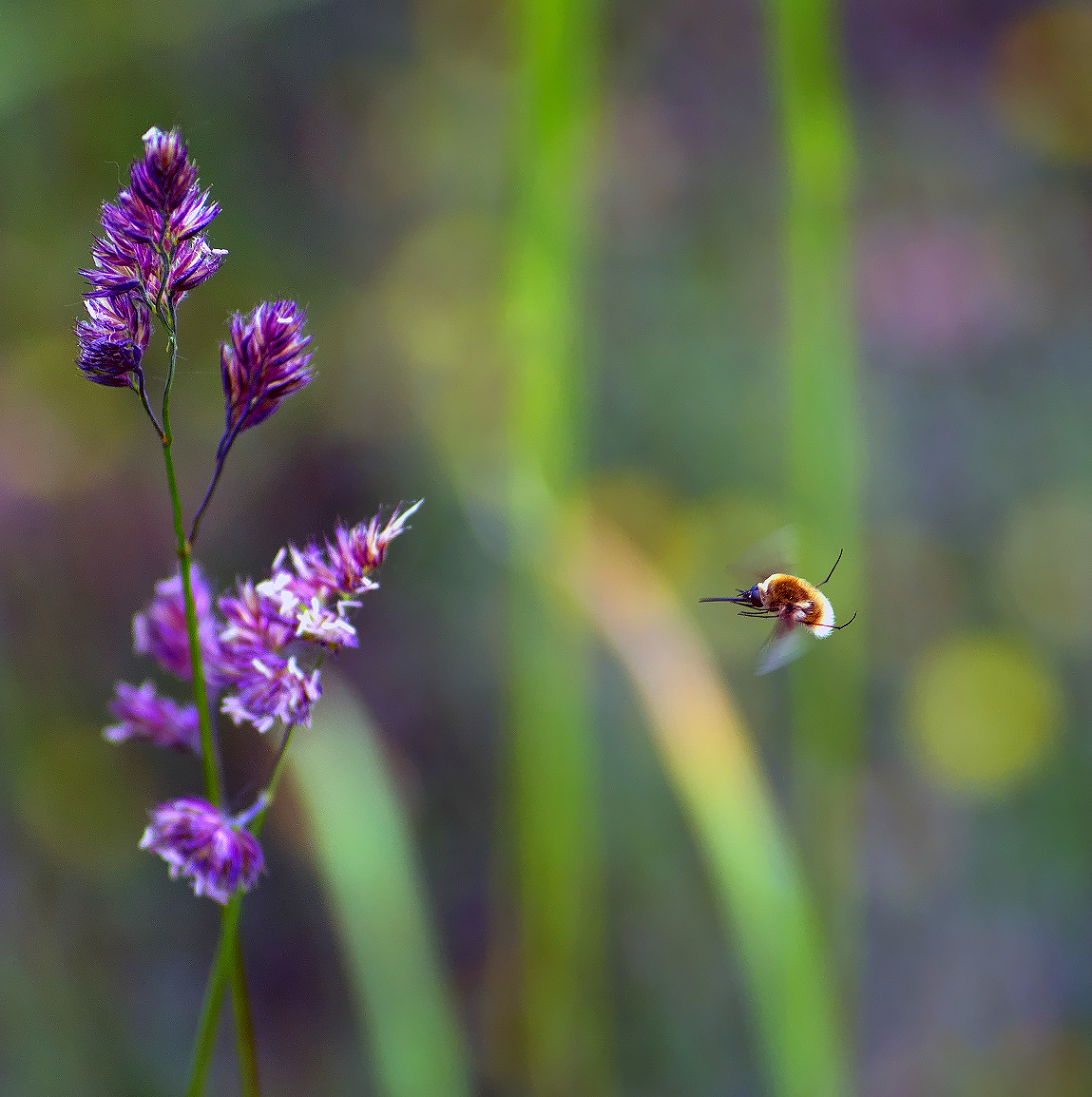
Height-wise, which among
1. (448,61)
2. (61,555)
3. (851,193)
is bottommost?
(61,555)

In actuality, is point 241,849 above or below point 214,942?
below

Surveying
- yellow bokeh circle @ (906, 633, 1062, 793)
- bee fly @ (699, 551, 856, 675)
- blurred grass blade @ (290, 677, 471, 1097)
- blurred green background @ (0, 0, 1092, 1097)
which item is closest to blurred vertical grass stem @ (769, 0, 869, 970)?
bee fly @ (699, 551, 856, 675)

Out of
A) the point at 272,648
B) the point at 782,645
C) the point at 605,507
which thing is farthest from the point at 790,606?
the point at 605,507

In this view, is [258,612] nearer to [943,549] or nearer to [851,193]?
[943,549]

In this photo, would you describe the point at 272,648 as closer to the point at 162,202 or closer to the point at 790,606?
the point at 162,202

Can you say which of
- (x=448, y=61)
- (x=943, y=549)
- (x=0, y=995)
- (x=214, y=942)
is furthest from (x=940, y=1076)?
(x=448, y=61)

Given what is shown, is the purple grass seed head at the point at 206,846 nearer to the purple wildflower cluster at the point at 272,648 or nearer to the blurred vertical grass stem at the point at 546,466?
the purple wildflower cluster at the point at 272,648
